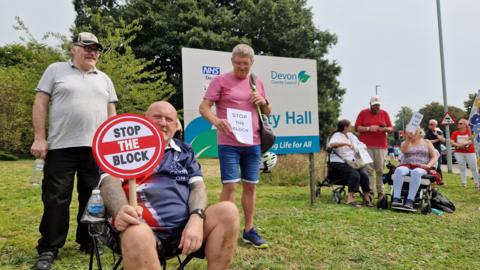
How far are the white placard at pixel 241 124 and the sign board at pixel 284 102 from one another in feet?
5.13

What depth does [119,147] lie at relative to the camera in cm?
208

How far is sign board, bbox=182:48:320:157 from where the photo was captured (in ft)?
17.3

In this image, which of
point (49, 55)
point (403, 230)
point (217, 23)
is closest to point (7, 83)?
point (49, 55)

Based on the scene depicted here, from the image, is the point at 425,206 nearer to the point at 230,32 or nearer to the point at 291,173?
the point at 291,173

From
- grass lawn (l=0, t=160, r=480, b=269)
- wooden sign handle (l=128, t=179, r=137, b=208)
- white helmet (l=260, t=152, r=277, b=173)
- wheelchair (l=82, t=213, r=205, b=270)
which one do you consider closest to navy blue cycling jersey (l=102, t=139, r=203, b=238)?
wheelchair (l=82, t=213, r=205, b=270)

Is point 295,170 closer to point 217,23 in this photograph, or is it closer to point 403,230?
point 403,230

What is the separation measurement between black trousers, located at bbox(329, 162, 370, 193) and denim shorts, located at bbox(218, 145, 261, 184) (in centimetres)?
311

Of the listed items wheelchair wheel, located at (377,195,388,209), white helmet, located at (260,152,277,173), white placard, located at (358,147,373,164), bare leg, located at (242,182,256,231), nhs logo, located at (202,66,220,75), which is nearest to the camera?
bare leg, located at (242,182,256,231)

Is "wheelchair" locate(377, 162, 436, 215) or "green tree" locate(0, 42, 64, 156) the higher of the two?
"green tree" locate(0, 42, 64, 156)

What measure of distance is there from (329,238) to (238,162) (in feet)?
4.36

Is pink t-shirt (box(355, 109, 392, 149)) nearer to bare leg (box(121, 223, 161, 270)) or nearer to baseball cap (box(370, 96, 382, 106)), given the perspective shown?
baseball cap (box(370, 96, 382, 106))

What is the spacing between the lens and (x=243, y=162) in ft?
12.4

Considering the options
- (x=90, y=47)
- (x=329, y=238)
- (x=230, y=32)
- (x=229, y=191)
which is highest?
(x=230, y=32)

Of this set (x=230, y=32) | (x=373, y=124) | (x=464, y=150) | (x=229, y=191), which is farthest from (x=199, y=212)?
(x=230, y=32)
